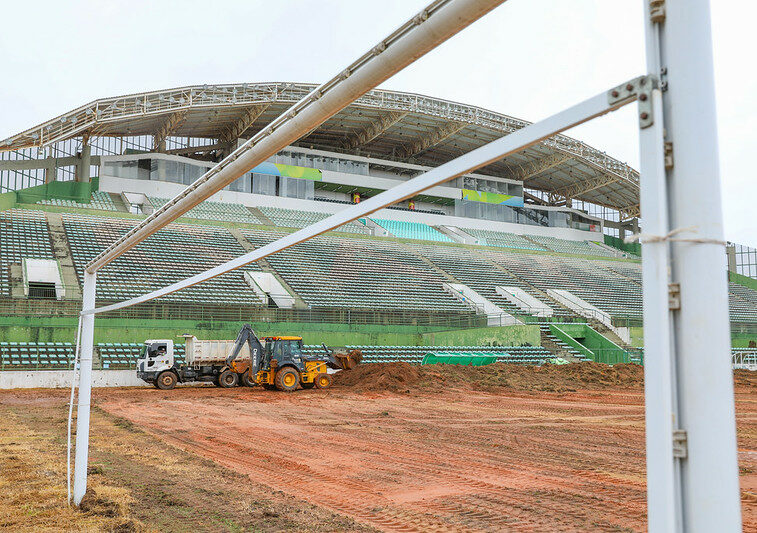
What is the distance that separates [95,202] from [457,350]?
83.1 ft

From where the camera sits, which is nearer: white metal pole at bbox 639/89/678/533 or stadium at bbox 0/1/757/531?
white metal pole at bbox 639/89/678/533

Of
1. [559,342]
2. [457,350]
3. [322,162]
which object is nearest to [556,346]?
[559,342]

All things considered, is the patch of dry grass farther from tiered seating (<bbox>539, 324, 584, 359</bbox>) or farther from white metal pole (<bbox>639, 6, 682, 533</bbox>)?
tiered seating (<bbox>539, 324, 584, 359</bbox>)

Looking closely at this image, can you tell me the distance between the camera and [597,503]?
23.1ft

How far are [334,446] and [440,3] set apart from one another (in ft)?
31.1

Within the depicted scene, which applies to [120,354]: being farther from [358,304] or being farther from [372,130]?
[372,130]

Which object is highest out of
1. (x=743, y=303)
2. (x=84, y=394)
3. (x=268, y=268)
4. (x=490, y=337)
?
(x=268, y=268)

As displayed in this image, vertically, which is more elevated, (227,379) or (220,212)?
(220,212)

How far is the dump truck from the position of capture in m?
22.0

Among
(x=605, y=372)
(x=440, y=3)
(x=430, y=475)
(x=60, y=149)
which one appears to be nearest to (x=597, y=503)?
(x=430, y=475)

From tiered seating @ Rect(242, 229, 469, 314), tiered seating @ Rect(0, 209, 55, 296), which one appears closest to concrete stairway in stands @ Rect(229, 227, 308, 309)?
tiered seating @ Rect(242, 229, 469, 314)

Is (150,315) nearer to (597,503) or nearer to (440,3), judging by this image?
(597,503)

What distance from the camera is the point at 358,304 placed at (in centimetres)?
3341

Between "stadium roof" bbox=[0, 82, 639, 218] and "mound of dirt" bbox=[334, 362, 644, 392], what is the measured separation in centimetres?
1912
